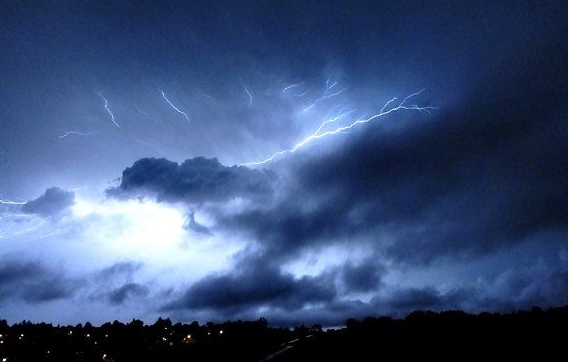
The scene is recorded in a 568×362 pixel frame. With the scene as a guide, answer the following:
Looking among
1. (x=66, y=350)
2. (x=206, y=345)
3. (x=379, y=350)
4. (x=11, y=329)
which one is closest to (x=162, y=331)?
(x=66, y=350)

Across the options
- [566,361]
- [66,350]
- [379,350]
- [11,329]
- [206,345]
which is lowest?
[566,361]

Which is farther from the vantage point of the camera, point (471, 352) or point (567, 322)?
point (567, 322)

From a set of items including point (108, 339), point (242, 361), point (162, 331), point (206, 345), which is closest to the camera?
point (242, 361)

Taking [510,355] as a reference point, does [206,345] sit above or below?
above

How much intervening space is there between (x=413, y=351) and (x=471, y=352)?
3.67ft

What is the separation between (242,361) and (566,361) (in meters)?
9.12

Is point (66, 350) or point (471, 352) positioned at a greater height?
point (66, 350)

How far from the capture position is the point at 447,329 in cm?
1257

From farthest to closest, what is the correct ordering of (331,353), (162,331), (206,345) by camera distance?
(162,331), (206,345), (331,353)

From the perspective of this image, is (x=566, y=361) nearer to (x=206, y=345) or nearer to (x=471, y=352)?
(x=471, y=352)

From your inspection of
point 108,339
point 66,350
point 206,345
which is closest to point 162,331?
point 108,339

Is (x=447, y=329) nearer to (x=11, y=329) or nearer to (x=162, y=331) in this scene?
(x=162, y=331)

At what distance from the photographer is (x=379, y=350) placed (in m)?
9.73

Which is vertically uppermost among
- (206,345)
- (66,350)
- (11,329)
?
(11,329)
